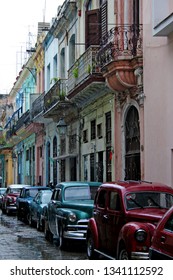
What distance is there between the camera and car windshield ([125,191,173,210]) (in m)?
10.6

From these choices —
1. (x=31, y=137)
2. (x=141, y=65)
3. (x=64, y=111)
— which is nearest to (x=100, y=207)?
(x=141, y=65)

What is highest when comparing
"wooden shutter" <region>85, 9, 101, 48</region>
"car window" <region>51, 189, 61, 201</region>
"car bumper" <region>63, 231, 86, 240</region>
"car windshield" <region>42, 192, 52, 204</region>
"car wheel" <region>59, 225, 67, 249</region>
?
"wooden shutter" <region>85, 9, 101, 48</region>

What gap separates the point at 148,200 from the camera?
10828mm

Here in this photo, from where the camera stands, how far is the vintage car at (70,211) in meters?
13.9

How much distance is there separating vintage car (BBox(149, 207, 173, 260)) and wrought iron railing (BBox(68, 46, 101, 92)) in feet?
44.2

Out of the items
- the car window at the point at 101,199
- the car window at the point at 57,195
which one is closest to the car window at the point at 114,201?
the car window at the point at 101,199

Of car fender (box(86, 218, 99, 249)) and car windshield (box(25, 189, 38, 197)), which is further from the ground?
car windshield (box(25, 189, 38, 197))

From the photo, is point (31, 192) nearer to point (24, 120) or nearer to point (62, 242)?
point (62, 242)

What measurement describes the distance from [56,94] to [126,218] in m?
18.1

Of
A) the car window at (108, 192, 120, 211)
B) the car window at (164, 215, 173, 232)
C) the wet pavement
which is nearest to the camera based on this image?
the car window at (164, 215, 173, 232)

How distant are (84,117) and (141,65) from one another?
8088mm

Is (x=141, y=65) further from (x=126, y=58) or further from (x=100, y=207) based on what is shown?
(x=100, y=207)

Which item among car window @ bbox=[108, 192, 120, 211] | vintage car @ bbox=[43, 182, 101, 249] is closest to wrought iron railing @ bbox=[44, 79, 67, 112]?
vintage car @ bbox=[43, 182, 101, 249]

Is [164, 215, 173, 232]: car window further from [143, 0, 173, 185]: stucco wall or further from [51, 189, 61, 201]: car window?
[143, 0, 173, 185]: stucco wall
